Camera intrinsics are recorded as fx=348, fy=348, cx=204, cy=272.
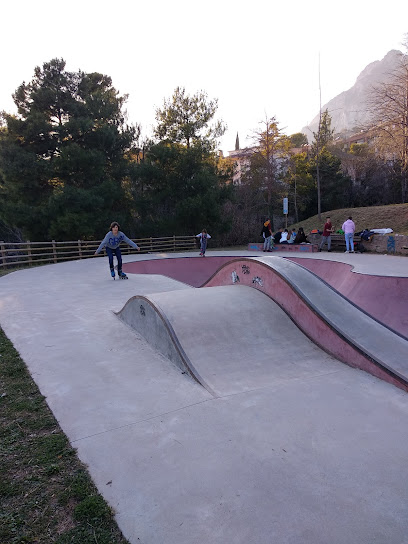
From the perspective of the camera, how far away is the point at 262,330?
4.91 meters

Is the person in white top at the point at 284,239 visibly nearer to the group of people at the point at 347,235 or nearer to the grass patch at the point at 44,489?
the group of people at the point at 347,235

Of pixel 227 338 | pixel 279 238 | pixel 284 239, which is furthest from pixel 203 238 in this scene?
pixel 227 338

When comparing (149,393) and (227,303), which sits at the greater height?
(227,303)

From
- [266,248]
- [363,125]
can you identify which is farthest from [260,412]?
[363,125]

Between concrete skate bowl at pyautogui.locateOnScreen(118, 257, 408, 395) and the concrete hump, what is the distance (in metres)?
0.01

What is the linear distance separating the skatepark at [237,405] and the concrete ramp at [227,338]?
0.9 inches

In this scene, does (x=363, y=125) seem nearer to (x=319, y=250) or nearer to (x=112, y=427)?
(x=319, y=250)

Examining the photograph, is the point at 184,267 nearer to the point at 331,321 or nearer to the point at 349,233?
the point at 349,233

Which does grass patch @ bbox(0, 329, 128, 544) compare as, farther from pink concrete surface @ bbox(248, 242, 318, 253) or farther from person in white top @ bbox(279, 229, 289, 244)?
person in white top @ bbox(279, 229, 289, 244)

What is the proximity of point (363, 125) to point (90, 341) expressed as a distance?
82.7 ft

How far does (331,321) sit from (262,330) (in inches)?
36.7

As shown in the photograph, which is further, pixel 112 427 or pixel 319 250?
pixel 319 250

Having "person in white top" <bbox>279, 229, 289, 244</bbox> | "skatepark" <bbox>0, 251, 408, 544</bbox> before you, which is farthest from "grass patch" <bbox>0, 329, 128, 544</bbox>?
"person in white top" <bbox>279, 229, 289, 244</bbox>

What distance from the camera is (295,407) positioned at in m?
3.19
